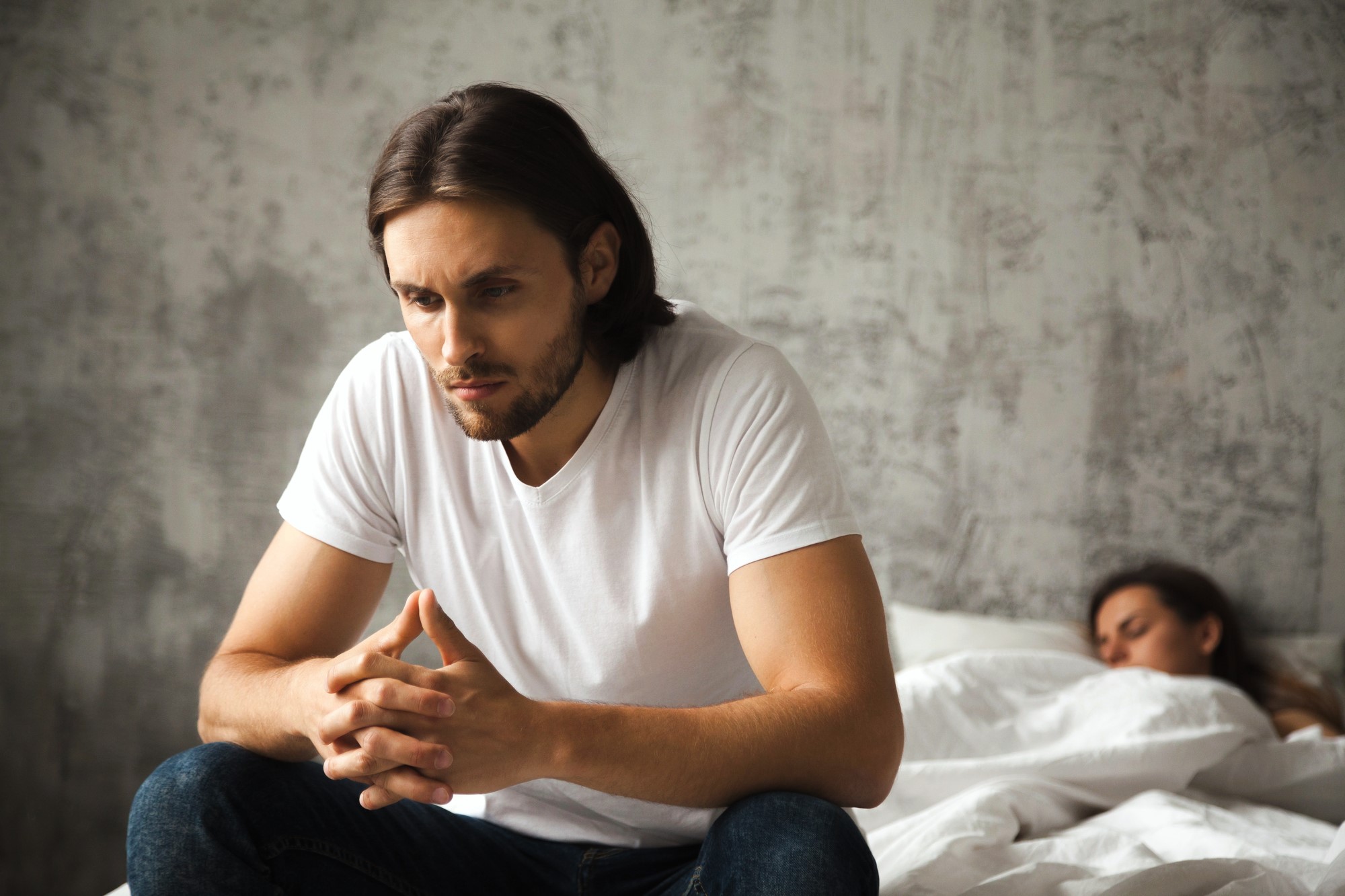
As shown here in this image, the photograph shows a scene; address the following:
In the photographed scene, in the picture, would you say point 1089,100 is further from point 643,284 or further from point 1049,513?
point 643,284

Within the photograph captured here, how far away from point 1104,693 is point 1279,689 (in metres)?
0.55

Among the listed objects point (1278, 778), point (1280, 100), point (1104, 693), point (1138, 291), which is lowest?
point (1278, 778)

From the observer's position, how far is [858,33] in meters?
2.22

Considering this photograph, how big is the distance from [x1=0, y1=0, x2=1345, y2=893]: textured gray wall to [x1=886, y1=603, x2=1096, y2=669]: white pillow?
0.11 meters

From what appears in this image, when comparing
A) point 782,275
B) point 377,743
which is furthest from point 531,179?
point 782,275

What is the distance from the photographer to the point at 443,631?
3.04ft

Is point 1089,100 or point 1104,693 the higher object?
point 1089,100

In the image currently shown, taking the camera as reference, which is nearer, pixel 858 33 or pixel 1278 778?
pixel 1278 778

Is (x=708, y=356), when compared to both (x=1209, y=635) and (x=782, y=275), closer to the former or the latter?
(x=782, y=275)

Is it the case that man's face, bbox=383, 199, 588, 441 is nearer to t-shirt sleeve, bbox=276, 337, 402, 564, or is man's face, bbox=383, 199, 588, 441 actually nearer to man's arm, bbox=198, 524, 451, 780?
t-shirt sleeve, bbox=276, 337, 402, 564

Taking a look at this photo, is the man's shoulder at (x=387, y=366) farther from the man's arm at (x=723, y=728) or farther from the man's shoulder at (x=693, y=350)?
the man's arm at (x=723, y=728)

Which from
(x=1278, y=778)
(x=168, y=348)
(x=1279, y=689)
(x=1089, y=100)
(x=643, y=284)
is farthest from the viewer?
(x=168, y=348)

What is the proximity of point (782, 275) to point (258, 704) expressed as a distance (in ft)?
5.06

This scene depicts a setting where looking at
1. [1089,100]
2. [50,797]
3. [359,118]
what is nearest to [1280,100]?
[1089,100]
